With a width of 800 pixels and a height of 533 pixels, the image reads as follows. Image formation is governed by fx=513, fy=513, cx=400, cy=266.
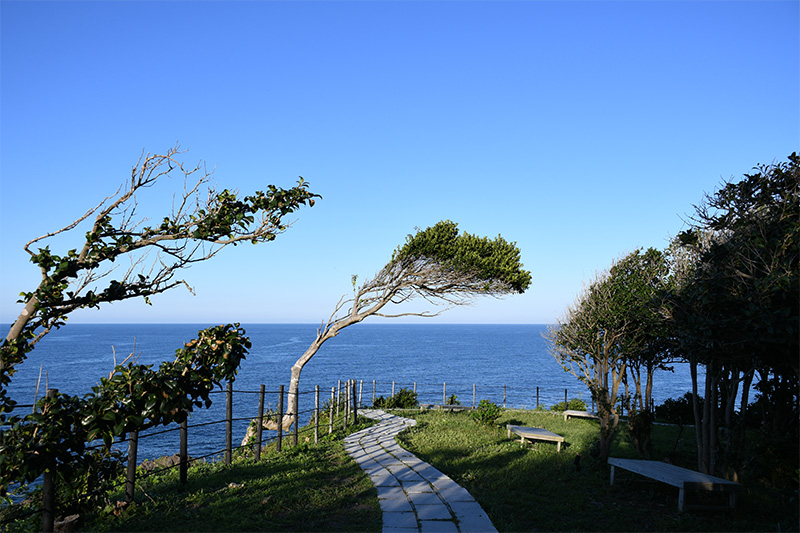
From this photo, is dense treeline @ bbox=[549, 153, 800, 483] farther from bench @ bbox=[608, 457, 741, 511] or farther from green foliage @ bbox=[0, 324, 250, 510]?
green foliage @ bbox=[0, 324, 250, 510]

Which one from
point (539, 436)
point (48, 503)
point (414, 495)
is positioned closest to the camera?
point (48, 503)

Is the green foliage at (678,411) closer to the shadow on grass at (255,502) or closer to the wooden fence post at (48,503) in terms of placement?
the shadow on grass at (255,502)

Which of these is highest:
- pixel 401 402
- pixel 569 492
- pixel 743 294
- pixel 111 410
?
pixel 743 294

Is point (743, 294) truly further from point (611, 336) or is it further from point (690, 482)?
point (611, 336)

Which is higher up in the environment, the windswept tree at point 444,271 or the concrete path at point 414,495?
the windswept tree at point 444,271

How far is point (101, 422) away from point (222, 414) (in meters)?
30.0

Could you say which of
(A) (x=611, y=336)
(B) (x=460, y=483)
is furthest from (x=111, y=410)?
(A) (x=611, y=336)

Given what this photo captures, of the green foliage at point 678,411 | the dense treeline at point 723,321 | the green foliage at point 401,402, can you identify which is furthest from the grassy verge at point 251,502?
the green foliage at point 678,411

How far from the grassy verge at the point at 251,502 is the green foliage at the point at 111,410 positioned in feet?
4.07

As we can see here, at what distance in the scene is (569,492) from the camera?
835cm

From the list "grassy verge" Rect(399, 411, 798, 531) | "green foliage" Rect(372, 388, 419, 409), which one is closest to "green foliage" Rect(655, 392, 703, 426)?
"grassy verge" Rect(399, 411, 798, 531)

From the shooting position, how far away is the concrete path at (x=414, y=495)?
20.8 ft

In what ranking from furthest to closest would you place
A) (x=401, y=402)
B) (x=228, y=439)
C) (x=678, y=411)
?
(x=401, y=402)
(x=678, y=411)
(x=228, y=439)

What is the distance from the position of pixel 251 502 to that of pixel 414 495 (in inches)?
92.5
